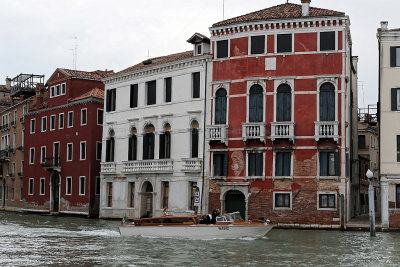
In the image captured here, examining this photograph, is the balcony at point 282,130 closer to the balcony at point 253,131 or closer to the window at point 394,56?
the balcony at point 253,131

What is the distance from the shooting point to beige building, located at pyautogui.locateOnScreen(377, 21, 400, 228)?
30672 mm

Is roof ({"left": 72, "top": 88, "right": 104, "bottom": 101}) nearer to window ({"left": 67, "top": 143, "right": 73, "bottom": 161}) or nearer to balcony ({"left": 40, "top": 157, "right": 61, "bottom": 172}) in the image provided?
window ({"left": 67, "top": 143, "right": 73, "bottom": 161})

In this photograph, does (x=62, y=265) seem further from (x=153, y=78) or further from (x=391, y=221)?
(x=153, y=78)

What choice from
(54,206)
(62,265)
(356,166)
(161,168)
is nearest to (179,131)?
(161,168)

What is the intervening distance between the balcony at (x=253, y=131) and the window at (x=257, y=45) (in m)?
3.78

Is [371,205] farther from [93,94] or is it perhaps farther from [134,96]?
[93,94]

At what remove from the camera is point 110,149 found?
4191 centimetres

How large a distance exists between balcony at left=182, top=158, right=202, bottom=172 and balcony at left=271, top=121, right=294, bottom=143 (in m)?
4.85

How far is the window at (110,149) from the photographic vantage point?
41781 mm

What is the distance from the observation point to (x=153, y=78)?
3903cm

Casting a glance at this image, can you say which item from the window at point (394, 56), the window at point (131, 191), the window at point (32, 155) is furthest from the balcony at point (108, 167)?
the window at point (394, 56)

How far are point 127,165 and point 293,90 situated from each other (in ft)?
39.3

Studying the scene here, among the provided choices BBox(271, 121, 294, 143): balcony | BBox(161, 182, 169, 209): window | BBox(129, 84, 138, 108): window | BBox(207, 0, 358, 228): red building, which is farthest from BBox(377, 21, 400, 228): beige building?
BBox(129, 84, 138, 108): window

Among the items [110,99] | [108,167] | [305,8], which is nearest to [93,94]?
[110,99]
